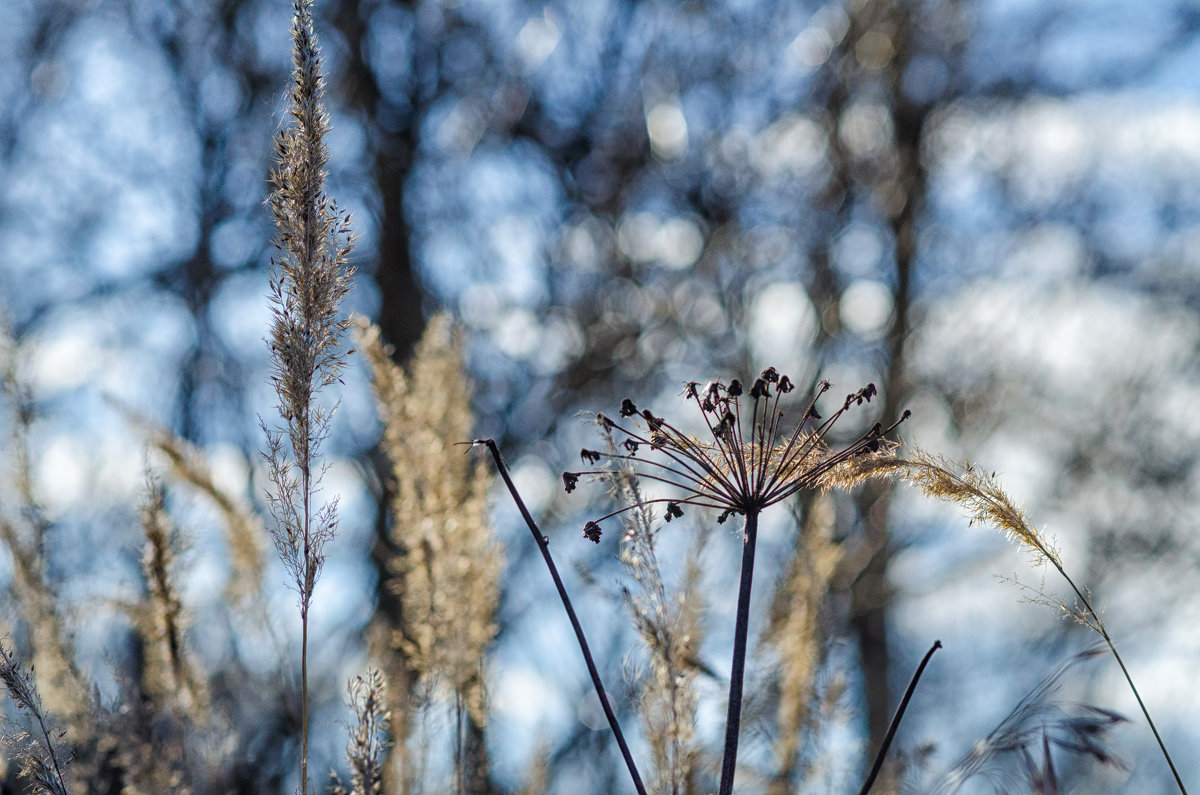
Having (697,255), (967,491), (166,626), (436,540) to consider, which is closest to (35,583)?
(166,626)

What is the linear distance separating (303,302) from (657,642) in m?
0.64

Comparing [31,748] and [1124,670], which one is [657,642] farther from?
[31,748]

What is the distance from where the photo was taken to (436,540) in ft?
5.76

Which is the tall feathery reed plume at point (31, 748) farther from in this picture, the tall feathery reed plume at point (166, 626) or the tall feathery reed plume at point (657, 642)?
the tall feathery reed plume at point (657, 642)

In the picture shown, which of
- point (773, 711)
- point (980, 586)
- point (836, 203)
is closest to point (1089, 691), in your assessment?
point (980, 586)

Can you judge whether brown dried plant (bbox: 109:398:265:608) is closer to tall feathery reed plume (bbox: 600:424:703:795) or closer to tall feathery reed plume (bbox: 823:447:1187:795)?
tall feathery reed plume (bbox: 600:424:703:795)

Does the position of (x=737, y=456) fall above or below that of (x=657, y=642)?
above

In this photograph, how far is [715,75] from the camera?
283 inches

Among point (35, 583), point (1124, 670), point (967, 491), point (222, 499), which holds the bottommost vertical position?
point (1124, 670)

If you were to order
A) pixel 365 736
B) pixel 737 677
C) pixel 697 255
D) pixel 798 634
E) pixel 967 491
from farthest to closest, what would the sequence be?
pixel 697 255 < pixel 798 634 < pixel 365 736 < pixel 967 491 < pixel 737 677

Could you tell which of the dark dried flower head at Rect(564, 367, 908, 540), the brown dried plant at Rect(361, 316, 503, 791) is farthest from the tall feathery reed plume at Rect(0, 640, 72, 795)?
the dark dried flower head at Rect(564, 367, 908, 540)

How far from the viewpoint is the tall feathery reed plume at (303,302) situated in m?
1.23

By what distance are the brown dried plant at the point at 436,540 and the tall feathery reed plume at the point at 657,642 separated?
41 cm

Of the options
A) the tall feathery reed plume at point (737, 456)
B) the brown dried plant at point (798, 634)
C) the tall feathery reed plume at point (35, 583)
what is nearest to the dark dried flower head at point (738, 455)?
the tall feathery reed plume at point (737, 456)
